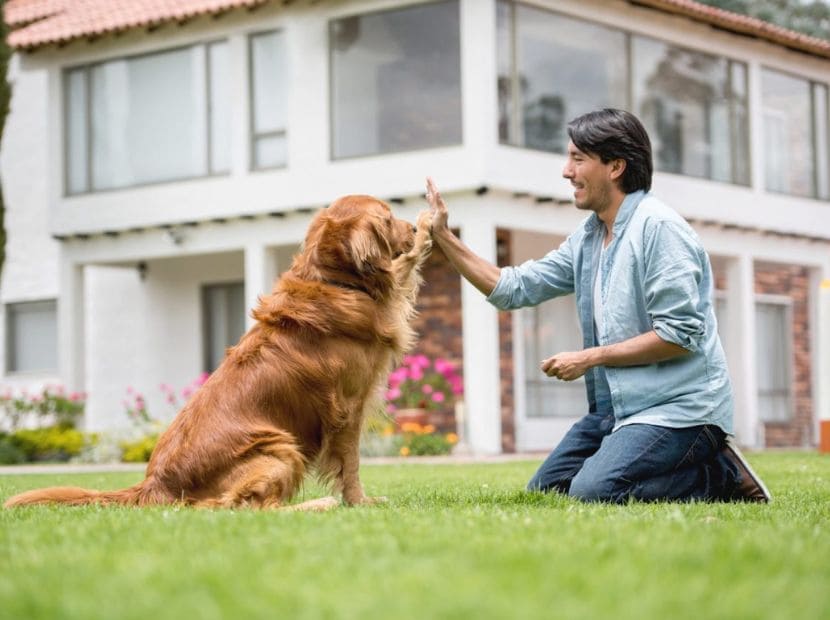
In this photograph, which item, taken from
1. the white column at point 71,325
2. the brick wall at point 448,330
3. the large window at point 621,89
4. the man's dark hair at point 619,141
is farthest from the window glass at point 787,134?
the man's dark hair at point 619,141

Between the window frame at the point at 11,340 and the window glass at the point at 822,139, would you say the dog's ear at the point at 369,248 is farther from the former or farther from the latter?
the window frame at the point at 11,340

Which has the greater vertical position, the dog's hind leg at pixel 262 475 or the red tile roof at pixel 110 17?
the red tile roof at pixel 110 17

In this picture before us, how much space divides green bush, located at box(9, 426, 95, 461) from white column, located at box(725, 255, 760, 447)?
922cm

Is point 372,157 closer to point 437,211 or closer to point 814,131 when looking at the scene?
point 814,131

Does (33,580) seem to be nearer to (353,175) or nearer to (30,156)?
(353,175)

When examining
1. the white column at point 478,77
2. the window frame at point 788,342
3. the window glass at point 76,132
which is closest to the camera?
the white column at point 478,77

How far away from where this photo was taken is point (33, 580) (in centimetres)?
348

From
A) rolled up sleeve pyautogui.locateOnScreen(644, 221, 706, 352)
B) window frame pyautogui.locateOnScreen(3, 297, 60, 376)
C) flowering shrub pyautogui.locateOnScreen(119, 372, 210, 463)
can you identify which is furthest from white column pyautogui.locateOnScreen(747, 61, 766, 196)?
rolled up sleeve pyautogui.locateOnScreen(644, 221, 706, 352)

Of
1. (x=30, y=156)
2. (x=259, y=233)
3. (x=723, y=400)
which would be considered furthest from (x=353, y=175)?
(x=723, y=400)

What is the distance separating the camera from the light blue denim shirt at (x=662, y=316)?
20.3 feet

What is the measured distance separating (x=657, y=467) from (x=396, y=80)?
1148 centimetres

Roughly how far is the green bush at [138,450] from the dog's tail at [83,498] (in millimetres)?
10959

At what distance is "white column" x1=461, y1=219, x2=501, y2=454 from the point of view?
15.7 meters

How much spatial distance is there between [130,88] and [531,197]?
651 cm
